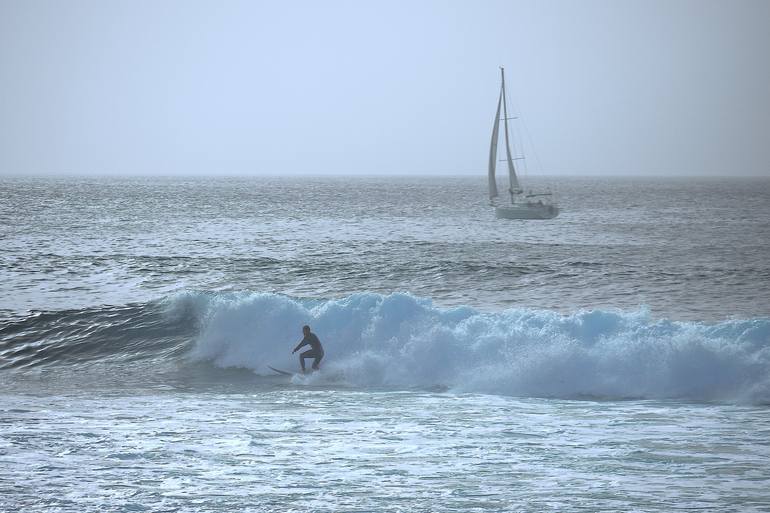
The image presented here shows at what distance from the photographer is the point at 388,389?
1952 cm

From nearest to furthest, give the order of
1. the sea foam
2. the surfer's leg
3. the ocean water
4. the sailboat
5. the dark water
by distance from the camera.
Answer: the ocean water, the sea foam, the surfer's leg, the dark water, the sailboat

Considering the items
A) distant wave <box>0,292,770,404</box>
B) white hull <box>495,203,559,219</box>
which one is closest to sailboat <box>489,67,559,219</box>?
white hull <box>495,203,559,219</box>

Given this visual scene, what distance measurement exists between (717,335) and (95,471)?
15.6 m

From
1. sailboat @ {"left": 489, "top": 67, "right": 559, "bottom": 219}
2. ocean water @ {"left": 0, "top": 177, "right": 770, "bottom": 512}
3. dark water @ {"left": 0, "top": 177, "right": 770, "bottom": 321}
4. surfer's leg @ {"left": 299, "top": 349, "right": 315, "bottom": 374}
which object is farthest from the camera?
sailboat @ {"left": 489, "top": 67, "right": 559, "bottom": 219}

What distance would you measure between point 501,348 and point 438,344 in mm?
1745

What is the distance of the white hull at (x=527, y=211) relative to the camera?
241ft

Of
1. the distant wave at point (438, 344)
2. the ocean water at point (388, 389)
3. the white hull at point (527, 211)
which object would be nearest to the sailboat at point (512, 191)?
the white hull at point (527, 211)

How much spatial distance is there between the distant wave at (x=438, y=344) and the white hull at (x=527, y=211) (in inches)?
1986

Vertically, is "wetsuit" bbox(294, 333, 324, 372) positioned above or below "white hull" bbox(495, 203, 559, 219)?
A: below

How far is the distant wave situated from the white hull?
50441mm

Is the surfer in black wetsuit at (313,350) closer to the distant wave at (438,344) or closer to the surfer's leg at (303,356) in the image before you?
the surfer's leg at (303,356)

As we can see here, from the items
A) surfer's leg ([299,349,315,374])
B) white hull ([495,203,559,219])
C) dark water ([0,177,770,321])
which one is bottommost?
surfer's leg ([299,349,315,374])

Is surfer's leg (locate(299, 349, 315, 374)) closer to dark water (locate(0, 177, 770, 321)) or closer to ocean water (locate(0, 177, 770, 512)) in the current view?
ocean water (locate(0, 177, 770, 512))

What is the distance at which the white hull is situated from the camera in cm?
7356
